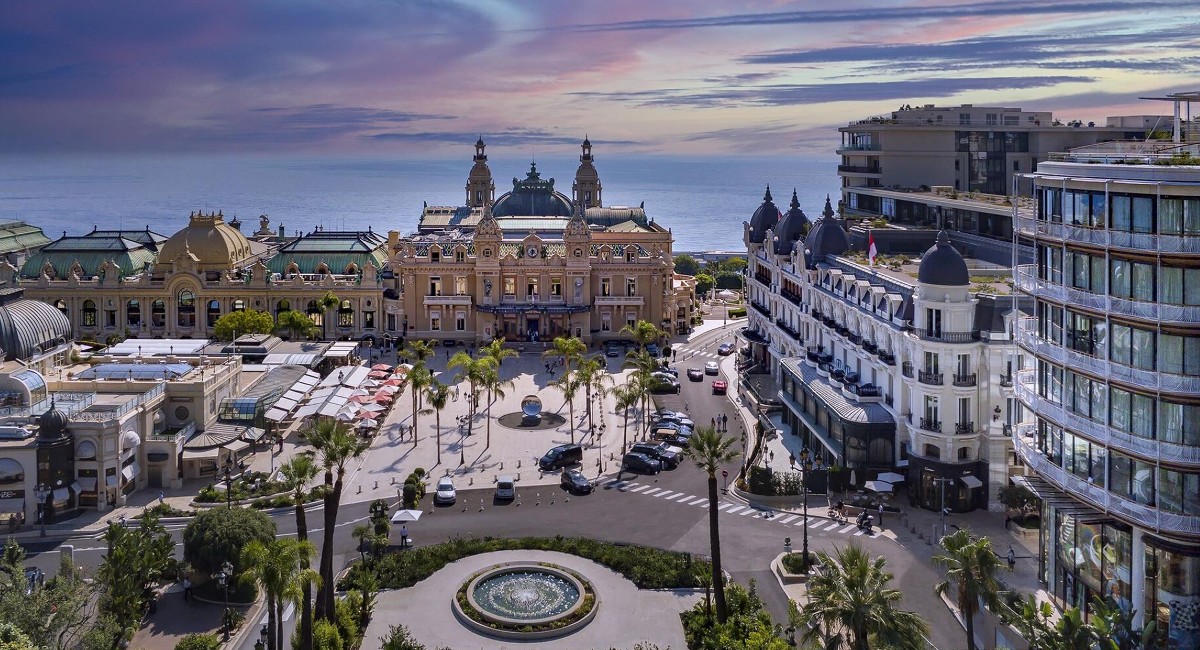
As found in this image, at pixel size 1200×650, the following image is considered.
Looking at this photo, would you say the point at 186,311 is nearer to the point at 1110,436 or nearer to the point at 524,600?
the point at 524,600

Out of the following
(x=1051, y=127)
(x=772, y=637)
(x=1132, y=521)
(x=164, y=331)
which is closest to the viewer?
(x=1132, y=521)

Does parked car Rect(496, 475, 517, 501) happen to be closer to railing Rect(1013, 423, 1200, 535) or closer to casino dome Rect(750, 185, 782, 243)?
railing Rect(1013, 423, 1200, 535)

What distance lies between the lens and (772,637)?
40.7 metres

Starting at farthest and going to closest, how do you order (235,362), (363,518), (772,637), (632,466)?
(235,362) → (632,466) → (363,518) → (772,637)

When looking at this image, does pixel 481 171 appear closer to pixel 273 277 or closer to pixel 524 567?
pixel 273 277

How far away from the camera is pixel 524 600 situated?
48375mm

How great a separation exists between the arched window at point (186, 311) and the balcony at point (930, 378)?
287 ft

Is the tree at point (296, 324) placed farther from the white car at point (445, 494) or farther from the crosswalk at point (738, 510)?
the crosswalk at point (738, 510)

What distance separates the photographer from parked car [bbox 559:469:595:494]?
66000 mm

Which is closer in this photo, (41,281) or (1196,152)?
(1196,152)

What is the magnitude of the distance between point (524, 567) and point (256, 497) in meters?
20.6

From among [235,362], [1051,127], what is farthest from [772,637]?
[1051,127]

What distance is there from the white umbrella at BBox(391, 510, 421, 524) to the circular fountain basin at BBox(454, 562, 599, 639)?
7872mm

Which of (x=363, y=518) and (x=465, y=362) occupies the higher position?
(x=465, y=362)
